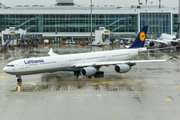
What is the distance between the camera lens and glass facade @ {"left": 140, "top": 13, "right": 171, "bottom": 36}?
129250mm

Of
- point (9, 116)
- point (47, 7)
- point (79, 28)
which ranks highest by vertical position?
point (47, 7)

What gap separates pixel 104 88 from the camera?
33.3 meters

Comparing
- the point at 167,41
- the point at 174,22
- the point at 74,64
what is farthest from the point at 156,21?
the point at 74,64

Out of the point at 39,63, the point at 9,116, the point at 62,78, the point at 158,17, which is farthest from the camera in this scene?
the point at 158,17

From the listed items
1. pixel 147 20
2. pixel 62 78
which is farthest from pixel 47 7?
pixel 62 78

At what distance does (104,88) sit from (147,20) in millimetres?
103007

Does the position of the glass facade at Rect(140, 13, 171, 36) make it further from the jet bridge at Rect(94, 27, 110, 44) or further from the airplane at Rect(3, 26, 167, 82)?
the airplane at Rect(3, 26, 167, 82)

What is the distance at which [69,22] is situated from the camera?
434ft

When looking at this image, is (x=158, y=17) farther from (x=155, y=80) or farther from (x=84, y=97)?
(x=84, y=97)

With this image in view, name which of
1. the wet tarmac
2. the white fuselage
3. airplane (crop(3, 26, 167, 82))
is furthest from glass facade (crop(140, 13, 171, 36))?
the wet tarmac

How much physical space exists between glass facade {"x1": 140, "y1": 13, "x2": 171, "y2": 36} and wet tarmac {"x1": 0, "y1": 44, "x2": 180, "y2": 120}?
9012 centimetres

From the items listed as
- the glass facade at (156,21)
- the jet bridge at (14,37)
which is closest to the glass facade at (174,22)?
the glass facade at (156,21)

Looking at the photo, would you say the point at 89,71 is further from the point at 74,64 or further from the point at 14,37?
the point at 14,37

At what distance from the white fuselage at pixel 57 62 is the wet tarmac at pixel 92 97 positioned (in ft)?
5.77
